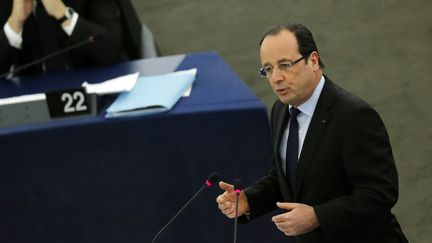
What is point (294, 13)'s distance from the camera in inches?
174

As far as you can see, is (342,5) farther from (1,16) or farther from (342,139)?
(342,139)

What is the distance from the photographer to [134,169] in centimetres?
218

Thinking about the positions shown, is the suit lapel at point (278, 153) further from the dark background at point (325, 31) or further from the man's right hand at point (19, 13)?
the dark background at point (325, 31)

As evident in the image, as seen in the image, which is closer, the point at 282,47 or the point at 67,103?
the point at 282,47

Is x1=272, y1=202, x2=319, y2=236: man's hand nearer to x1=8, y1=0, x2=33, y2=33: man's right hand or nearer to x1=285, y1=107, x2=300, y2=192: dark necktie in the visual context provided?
x1=285, y1=107, x2=300, y2=192: dark necktie

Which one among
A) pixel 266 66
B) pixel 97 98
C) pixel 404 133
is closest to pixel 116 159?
pixel 97 98

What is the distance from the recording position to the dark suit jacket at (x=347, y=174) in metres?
1.44

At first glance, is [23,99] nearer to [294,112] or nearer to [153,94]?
[153,94]

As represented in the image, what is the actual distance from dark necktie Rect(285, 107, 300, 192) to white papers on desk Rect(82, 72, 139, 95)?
939 mm

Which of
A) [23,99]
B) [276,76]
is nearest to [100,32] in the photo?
[23,99]

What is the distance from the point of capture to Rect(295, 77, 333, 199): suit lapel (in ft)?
4.97

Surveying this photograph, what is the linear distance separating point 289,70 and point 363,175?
1.01 ft

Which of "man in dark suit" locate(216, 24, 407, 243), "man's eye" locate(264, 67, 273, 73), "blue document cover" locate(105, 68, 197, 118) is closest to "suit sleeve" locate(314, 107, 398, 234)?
"man in dark suit" locate(216, 24, 407, 243)

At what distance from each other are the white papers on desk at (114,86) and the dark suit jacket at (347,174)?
944mm
